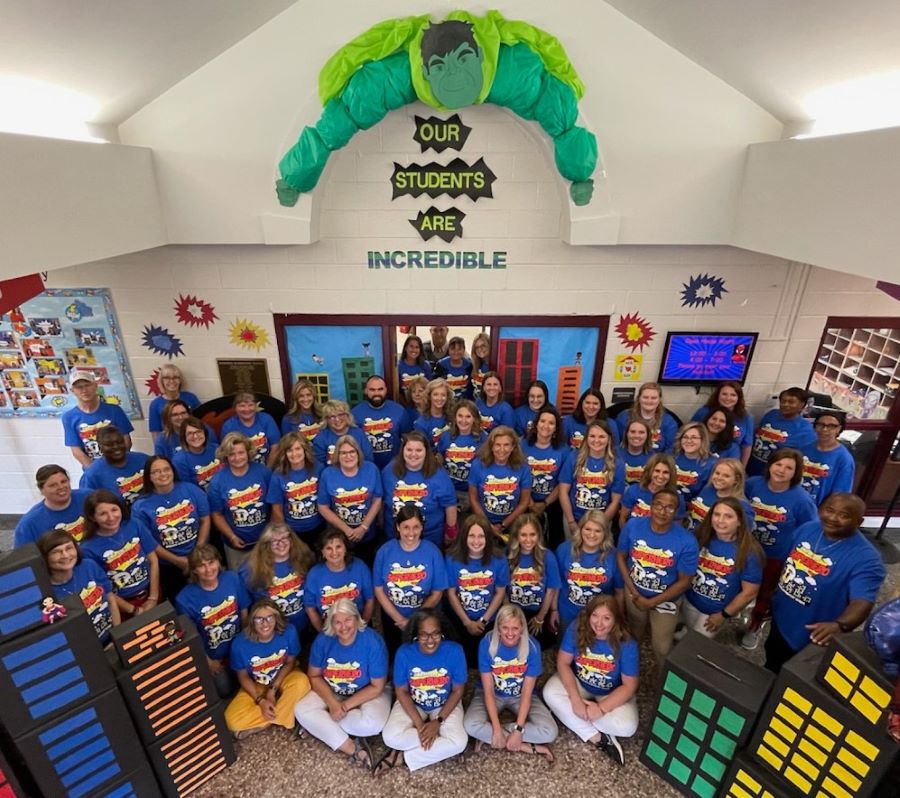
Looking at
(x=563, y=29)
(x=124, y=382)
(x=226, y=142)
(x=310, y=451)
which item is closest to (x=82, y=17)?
(x=226, y=142)

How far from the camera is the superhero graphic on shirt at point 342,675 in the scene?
287 cm

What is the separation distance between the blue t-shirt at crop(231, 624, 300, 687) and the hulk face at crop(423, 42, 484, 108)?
3.29m

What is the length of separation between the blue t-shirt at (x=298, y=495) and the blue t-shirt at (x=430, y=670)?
3.70ft

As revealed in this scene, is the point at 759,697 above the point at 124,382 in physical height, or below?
below

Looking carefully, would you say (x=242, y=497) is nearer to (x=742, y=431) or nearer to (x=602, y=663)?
(x=602, y=663)

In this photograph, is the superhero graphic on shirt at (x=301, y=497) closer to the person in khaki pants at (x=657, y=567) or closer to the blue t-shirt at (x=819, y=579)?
the person in khaki pants at (x=657, y=567)

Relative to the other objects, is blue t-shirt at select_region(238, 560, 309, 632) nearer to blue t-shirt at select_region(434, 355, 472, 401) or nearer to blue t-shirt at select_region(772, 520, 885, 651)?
blue t-shirt at select_region(434, 355, 472, 401)

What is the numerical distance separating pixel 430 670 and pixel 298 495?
137 centimetres

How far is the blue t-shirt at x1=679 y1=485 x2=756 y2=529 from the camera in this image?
3.17 meters

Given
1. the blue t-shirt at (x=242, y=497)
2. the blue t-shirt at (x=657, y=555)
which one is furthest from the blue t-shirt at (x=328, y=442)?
the blue t-shirt at (x=657, y=555)

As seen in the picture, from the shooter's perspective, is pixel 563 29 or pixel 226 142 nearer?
pixel 563 29

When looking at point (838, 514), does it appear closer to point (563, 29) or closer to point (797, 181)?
point (797, 181)

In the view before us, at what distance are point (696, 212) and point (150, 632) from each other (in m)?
4.15

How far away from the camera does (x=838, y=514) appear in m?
2.60
